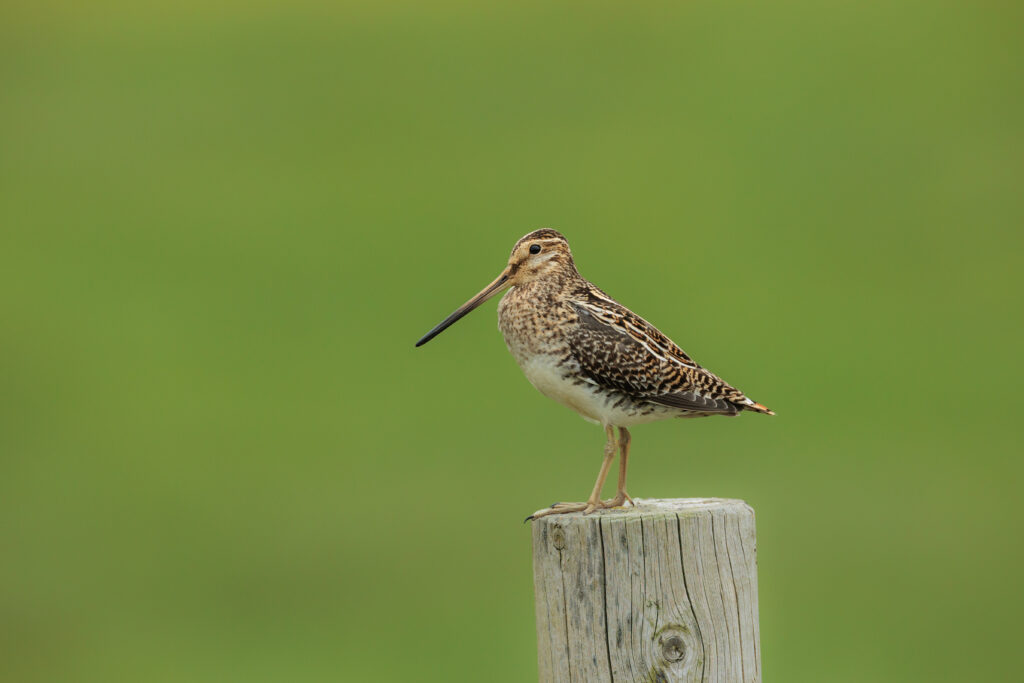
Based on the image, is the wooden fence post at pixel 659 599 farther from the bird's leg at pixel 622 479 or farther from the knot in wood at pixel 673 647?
the bird's leg at pixel 622 479

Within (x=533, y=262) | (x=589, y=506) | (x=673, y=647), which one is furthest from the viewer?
(x=533, y=262)

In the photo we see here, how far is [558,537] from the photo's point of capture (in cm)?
520

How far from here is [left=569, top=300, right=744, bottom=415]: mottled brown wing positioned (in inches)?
247

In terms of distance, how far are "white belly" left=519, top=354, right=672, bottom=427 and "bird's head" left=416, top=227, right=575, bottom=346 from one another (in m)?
0.38

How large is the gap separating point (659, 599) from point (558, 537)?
16.7 inches

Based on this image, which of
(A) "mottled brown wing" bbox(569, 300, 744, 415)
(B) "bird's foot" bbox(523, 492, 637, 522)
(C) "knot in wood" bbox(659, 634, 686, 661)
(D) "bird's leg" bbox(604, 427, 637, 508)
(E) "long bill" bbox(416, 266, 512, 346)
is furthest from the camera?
(E) "long bill" bbox(416, 266, 512, 346)

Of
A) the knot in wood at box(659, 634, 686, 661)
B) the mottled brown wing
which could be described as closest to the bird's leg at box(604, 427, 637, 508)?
the mottled brown wing

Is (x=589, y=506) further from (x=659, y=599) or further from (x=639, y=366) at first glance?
(x=659, y=599)

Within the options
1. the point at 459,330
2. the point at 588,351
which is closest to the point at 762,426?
the point at 459,330

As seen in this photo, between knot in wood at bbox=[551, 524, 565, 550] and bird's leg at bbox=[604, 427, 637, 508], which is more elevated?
bird's leg at bbox=[604, 427, 637, 508]

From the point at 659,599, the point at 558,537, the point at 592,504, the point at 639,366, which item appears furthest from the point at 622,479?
the point at 659,599

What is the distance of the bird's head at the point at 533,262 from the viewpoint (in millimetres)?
6648

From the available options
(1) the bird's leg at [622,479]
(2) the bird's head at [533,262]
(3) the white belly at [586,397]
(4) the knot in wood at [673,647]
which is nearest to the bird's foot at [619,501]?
(1) the bird's leg at [622,479]

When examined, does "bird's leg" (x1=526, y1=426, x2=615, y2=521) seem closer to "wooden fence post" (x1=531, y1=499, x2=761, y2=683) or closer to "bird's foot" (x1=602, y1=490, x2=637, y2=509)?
"bird's foot" (x1=602, y1=490, x2=637, y2=509)
